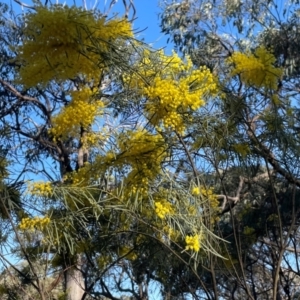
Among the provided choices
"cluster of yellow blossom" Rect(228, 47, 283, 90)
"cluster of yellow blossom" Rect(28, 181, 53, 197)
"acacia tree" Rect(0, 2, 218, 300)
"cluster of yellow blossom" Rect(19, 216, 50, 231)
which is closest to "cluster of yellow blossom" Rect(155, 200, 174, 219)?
"acacia tree" Rect(0, 2, 218, 300)

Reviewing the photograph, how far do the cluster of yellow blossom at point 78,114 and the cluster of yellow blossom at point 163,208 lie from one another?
659 millimetres

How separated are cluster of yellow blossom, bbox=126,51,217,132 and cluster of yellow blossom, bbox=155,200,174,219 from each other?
422mm

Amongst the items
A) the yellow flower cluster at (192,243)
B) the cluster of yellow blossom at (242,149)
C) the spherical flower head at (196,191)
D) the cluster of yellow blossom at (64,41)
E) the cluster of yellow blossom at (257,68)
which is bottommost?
the yellow flower cluster at (192,243)

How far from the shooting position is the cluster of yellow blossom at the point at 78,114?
368 centimetres

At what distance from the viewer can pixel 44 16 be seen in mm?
2924

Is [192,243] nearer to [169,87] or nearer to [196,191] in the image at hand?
[196,191]

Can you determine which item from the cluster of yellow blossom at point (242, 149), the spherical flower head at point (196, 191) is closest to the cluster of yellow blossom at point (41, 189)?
the spherical flower head at point (196, 191)

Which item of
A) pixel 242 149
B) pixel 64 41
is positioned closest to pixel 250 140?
pixel 242 149

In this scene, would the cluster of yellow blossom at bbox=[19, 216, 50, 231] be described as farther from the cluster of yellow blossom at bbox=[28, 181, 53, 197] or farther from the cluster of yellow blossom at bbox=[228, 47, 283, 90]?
the cluster of yellow blossom at bbox=[228, 47, 283, 90]

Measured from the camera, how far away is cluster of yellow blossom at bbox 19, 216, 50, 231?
3.71 m

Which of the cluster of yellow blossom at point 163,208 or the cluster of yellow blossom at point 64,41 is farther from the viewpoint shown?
the cluster of yellow blossom at point 163,208

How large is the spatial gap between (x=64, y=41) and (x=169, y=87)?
1.99ft

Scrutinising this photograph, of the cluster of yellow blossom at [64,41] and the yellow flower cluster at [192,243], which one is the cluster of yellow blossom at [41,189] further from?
the yellow flower cluster at [192,243]

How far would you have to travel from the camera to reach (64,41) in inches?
119
